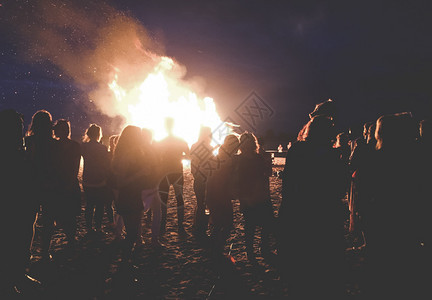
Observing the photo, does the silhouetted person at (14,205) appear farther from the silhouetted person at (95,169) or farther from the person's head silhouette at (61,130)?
the silhouetted person at (95,169)

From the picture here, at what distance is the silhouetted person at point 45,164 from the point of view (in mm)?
4555

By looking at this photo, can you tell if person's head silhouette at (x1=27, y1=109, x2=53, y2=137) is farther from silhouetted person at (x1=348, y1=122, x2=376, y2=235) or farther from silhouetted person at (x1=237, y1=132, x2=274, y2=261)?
silhouetted person at (x1=348, y1=122, x2=376, y2=235)

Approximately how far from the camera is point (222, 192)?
477cm

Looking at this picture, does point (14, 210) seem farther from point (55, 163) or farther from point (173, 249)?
point (173, 249)

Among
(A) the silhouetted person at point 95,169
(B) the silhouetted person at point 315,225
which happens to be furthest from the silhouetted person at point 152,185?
(B) the silhouetted person at point 315,225

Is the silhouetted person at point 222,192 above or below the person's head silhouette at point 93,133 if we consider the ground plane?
below

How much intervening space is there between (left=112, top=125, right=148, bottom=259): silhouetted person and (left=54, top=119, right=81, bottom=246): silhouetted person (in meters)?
1.27

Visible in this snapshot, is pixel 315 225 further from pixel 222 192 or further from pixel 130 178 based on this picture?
pixel 130 178

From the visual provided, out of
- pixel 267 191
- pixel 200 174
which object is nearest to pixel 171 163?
pixel 200 174

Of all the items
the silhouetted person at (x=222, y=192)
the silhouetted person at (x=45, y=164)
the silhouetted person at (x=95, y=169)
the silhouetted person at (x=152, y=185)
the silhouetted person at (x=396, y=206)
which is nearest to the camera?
the silhouetted person at (x=396, y=206)

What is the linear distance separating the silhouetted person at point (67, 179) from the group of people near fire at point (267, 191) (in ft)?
0.06

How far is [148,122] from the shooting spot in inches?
591

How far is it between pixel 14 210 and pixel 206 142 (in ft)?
12.5

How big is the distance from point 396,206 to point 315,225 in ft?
4.08
